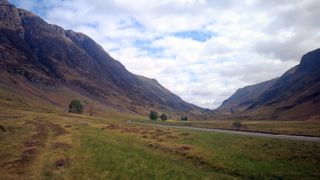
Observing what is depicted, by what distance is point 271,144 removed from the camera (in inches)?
1898

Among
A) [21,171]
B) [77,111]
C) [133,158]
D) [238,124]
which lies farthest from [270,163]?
[77,111]

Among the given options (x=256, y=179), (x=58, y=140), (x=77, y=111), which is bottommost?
(x=256, y=179)

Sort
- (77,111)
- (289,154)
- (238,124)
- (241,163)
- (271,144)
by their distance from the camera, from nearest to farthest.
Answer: (241,163) → (289,154) → (271,144) → (238,124) → (77,111)

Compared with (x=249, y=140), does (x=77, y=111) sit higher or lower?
higher

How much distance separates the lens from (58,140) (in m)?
52.5

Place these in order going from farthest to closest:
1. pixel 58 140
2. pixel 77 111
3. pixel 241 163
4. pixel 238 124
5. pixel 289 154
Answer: pixel 77 111 < pixel 238 124 < pixel 58 140 < pixel 289 154 < pixel 241 163

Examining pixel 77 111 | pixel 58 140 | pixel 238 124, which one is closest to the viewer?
pixel 58 140

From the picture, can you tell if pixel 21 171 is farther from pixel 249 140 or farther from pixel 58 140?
pixel 249 140

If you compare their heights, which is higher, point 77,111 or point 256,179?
point 77,111

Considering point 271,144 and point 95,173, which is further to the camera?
point 271,144

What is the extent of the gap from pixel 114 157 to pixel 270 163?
62.1 ft

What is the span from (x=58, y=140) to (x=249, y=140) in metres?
32.9

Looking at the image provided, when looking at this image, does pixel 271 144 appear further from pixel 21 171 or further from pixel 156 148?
pixel 21 171

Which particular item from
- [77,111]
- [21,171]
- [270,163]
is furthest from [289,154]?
[77,111]
